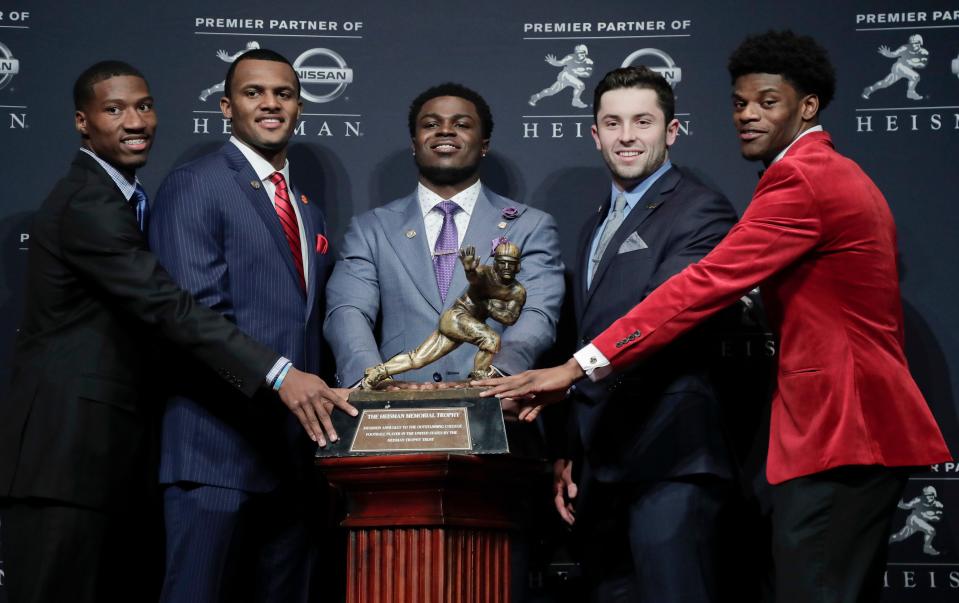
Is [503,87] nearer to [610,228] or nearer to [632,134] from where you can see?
[632,134]

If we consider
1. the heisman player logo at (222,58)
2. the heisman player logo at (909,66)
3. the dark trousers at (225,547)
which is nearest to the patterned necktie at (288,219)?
the dark trousers at (225,547)

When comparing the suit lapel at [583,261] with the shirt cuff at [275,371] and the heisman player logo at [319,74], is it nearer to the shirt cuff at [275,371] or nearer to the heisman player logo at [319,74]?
the shirt cuff at [275,371]

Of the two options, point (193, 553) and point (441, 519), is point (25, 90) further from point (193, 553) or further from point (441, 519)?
point (441, 519)

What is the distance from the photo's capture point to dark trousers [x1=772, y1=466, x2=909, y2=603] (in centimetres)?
262

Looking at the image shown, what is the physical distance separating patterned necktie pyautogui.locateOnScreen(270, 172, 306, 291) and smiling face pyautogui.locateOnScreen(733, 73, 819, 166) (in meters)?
1.39

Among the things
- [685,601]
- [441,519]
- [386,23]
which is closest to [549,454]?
[685,601]

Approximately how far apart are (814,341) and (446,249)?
1328mm

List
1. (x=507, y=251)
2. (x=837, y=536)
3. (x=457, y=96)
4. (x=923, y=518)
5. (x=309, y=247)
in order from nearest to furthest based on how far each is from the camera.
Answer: (x=837, y=536) < (x=507, y=251) < (x=309, y=247) < (x=457, y=96) < (x=923, y=518)

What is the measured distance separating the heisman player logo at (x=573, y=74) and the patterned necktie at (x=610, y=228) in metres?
0.88

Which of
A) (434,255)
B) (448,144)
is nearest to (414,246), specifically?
(434,255)

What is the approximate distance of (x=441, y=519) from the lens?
276 cm

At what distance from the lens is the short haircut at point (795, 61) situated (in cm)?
303

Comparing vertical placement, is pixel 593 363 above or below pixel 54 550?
above

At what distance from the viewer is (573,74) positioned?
4391 mm
